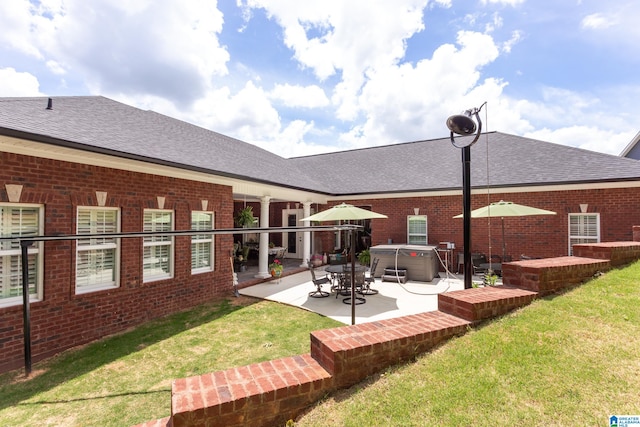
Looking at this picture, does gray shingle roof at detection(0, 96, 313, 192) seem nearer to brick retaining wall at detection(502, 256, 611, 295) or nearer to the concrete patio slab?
the concrete patio slab

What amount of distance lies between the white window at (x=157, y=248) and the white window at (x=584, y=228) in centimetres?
1327

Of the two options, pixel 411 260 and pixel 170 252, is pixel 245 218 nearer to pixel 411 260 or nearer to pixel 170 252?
pixel 170 252

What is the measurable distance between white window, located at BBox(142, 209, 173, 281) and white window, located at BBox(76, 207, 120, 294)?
69cm

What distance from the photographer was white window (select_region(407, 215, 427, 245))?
13.1m

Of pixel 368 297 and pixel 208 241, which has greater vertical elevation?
pixel 208 241

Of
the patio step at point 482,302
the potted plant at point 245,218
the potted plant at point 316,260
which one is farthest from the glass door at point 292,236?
the patio step at point 482,302

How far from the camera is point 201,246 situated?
8.76 metres

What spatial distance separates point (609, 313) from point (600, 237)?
909 cm

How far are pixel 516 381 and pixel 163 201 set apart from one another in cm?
772

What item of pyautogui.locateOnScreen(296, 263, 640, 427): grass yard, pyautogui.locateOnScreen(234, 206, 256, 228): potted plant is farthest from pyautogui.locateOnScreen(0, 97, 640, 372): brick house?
pyautogui.locateOnScreen(296, 263, 640, 427): grass yard

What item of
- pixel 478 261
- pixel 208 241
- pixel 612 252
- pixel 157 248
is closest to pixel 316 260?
pixel 208 241

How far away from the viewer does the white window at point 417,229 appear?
13070 millimetres

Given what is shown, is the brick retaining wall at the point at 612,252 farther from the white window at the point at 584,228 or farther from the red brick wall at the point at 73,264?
the red brick wall at the point at 73,264

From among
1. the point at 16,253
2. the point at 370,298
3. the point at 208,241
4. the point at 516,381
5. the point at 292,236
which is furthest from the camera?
the point at 292,236
